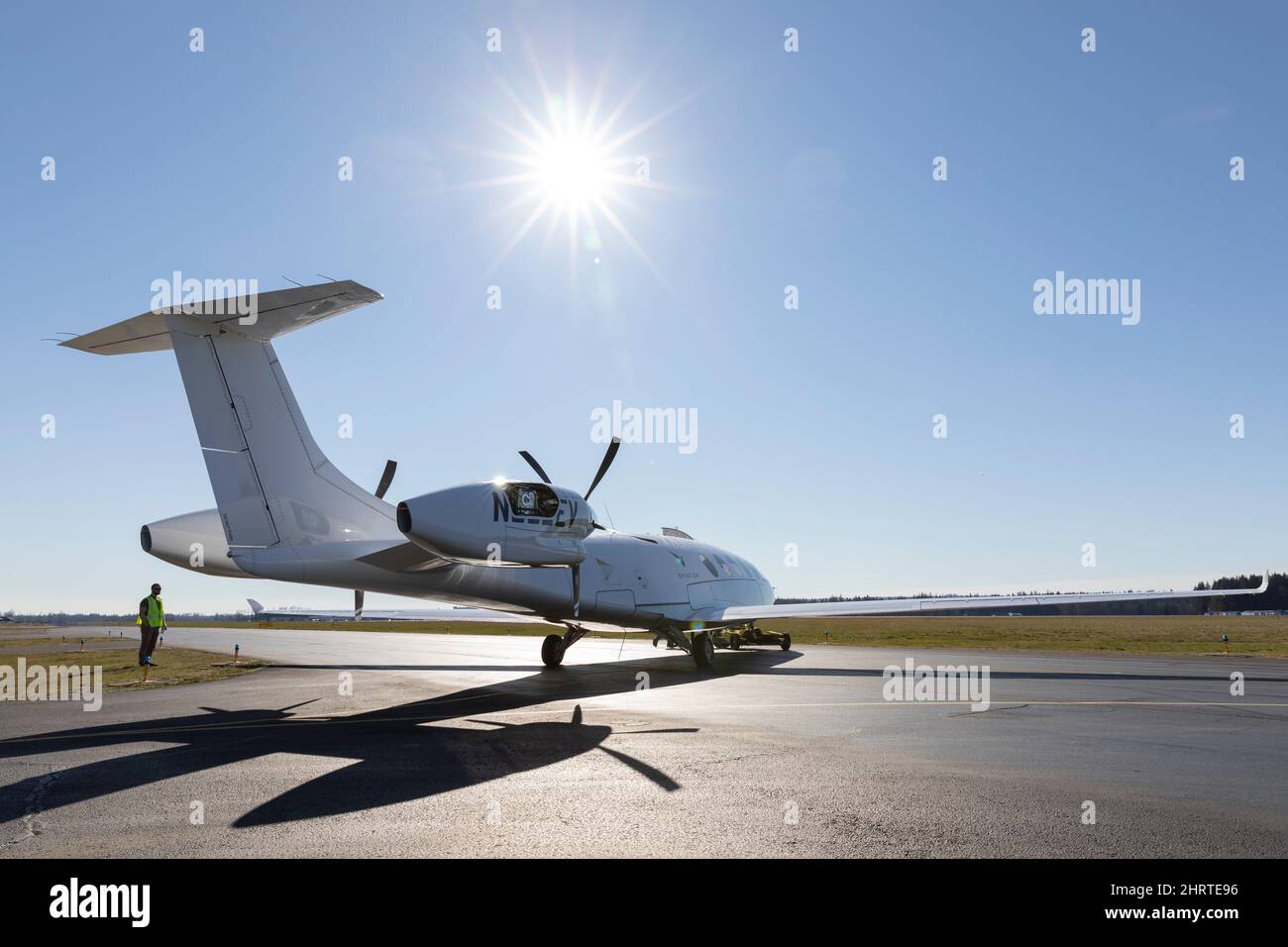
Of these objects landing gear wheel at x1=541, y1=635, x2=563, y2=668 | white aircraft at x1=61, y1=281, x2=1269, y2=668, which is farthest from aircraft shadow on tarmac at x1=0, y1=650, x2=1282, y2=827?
landing gear wheel at x1=541, y1=635, x2=563, y2=668

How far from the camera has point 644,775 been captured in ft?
28.9

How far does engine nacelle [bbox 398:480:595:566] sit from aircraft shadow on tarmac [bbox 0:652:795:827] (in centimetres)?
284

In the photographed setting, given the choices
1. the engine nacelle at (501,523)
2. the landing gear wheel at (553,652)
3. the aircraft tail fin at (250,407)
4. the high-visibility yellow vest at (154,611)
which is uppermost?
the aircraft tail fin at (250,407)

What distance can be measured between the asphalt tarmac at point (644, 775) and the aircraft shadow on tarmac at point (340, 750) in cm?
6

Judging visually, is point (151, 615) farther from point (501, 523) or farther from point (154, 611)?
point (501, 523)

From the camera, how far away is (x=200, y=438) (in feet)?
47.1

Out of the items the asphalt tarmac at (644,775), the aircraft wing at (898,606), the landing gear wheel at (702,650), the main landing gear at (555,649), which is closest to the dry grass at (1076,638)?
the aircraft wing at (898,606)

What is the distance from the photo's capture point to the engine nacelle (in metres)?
13.2

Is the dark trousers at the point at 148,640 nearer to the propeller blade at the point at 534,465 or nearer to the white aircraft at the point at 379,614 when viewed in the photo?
the white aircraft at the point at 379,614

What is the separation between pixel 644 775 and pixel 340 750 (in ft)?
13.8

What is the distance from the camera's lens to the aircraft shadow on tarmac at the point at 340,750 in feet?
25.4

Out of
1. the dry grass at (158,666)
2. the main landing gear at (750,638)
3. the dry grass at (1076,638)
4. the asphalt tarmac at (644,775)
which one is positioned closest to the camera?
the asphalt tarmac at (644,775)

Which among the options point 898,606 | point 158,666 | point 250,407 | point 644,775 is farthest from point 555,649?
point 644,775
